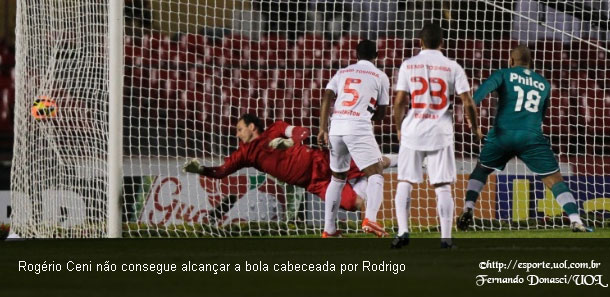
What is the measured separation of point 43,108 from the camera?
888cm

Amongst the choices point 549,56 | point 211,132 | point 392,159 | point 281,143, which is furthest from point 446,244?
point 549,56

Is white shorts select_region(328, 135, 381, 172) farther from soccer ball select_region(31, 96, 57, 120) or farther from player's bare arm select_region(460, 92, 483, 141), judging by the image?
soccer ball select_region(31, 96, 57, 120)

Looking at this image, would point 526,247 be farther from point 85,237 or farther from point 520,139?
point 85,237

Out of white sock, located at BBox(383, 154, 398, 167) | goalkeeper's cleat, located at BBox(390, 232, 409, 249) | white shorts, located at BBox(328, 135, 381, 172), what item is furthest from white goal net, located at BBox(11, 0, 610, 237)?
goalkeeper's cleat, located at BBox(390, 232, 409, 249)

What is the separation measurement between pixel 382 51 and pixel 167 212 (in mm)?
3351

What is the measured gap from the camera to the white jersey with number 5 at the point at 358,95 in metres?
7.66

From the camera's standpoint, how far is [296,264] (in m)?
5.75

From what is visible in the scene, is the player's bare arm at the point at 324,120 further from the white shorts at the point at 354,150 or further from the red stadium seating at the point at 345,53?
the red stadium seating at the point at 345,53

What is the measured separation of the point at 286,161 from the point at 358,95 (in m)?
1.85

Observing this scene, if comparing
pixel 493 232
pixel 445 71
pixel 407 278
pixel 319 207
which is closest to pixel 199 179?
pixel 319 207

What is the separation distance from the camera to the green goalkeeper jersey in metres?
7.38

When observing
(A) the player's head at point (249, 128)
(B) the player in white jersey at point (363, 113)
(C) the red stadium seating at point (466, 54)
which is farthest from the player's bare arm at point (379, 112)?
(C) the red stadium seating at point (466, 54)

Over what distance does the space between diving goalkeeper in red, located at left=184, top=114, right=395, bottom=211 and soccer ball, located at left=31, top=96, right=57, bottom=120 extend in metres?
1.28

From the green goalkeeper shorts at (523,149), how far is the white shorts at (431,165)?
47.9 inches
